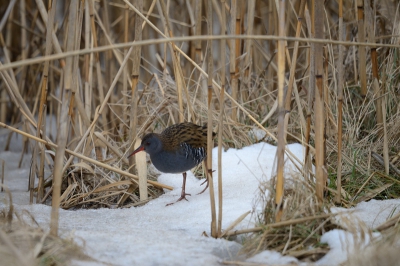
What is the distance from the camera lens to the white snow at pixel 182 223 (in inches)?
94.6

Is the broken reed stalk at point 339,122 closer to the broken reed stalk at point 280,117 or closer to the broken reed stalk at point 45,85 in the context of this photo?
the broken reed stalk at point 280,117

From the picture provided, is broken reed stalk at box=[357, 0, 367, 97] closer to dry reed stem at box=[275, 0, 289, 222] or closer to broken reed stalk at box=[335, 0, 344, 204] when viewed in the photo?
broken reed stalk at box=[335, 0, 344, 204]

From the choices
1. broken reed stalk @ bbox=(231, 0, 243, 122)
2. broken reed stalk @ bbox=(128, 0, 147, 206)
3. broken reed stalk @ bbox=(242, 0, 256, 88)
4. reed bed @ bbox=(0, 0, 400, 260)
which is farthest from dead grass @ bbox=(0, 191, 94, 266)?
broken reed stalk @ bbox=(242, 0, 256, 88)

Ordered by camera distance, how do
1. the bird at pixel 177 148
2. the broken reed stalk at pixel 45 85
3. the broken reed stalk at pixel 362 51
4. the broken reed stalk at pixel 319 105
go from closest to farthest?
the broken reed stalk at pixel 319 105 → the broken reed stalk at pixel 45 85 → the broken reed stalk at pixel 362 51 → the bird at pixel 177 148

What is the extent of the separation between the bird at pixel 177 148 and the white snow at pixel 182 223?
8.2 inches

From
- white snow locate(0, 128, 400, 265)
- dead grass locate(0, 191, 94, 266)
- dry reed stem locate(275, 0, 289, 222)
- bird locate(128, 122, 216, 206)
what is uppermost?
dry reed stem locate(275, 0, 289, 222)

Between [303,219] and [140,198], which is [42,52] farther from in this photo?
[303,219]

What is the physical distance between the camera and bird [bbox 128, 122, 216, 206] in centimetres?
380

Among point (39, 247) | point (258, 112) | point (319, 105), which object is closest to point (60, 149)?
point (39, 247)

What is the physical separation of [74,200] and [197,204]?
933 mm

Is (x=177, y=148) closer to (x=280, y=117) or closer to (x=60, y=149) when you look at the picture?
(x=280, y=117)

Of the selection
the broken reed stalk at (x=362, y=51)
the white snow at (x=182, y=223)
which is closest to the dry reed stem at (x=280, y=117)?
the white snow at (x=182, y=223)

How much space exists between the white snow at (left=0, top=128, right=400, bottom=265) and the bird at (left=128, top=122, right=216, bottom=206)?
21 cm

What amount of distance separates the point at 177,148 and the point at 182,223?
871 millimetres
